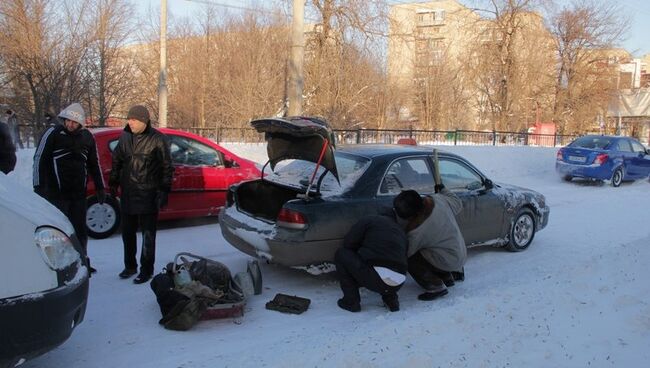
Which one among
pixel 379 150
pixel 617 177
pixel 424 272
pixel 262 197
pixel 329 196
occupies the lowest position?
pixel 424 272

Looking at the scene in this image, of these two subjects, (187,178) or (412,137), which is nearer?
(187,178)

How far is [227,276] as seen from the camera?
4.68 m

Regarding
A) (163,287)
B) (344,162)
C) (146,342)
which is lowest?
(146,342)

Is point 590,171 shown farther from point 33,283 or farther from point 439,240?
point 33,283

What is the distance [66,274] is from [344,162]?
3.40 metres

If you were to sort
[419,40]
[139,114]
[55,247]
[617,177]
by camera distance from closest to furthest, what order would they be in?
[55,247] < [139,114] < [617,177] < [419,40]

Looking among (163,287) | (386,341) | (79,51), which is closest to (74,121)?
(163,287)

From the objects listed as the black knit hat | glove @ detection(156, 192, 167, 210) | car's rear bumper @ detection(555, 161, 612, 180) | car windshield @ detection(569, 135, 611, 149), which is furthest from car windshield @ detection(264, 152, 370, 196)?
car windshield @ detection(569, 135, 611, 149)

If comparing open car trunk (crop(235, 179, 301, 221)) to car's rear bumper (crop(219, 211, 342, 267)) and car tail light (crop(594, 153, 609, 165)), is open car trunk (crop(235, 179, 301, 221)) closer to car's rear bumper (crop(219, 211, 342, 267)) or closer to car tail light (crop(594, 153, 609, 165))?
car's rear bumper (crop(219, 211, 342, 267))


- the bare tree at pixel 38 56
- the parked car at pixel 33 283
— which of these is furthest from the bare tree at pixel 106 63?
the parked car at pixel 33 283

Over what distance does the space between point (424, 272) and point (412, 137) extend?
46.5 ft

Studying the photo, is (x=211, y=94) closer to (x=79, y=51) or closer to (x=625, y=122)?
(x=79, y=51)

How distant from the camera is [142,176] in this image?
5.10 m

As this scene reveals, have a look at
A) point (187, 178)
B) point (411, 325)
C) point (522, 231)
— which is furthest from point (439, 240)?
point (187, 178)
